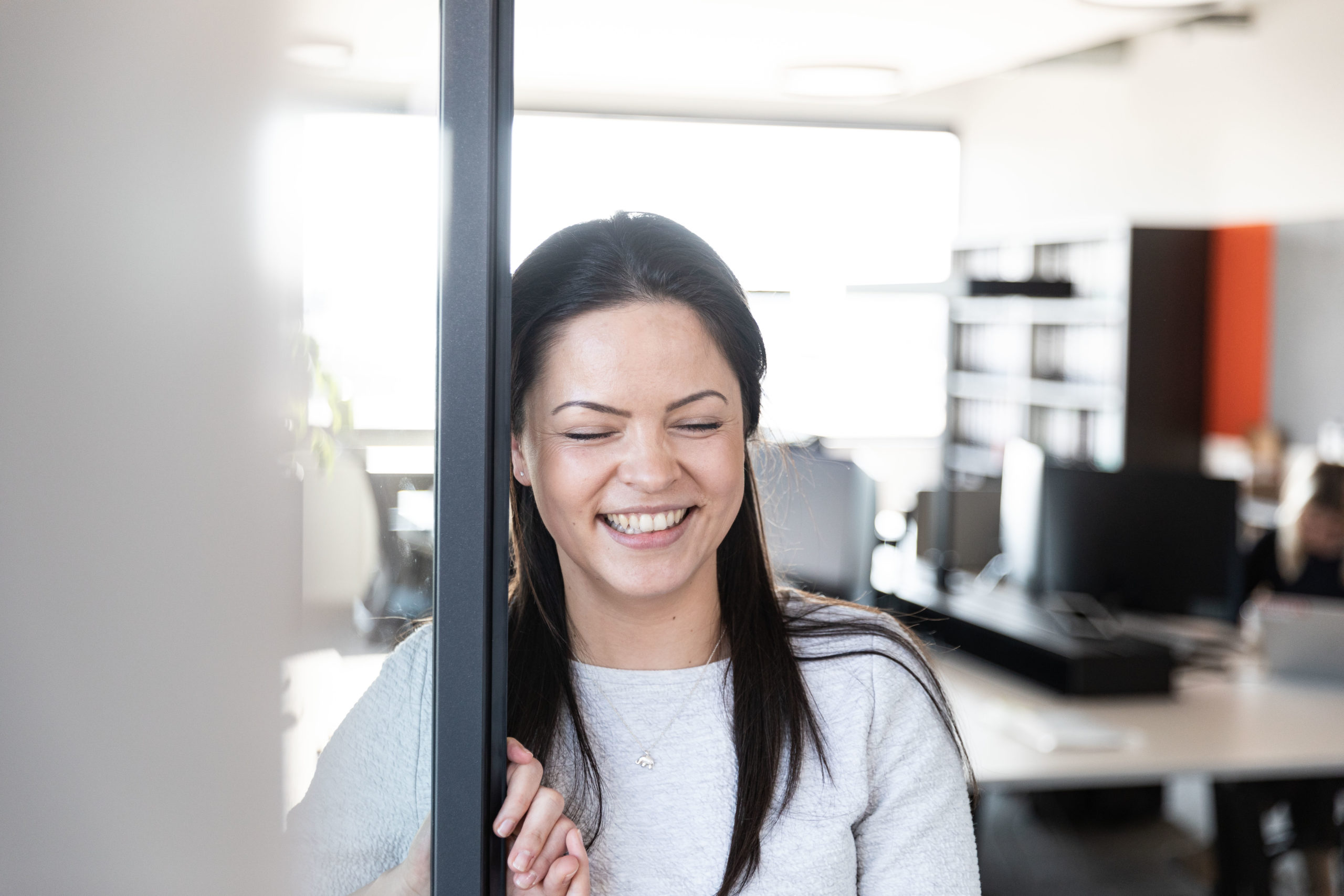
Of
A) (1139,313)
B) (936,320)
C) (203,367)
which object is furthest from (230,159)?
(936,320)

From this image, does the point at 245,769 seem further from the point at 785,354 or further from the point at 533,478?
the point at 785,354

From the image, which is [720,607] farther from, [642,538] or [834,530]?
[834,530]

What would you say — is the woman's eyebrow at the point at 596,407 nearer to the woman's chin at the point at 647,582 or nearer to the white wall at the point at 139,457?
the woman's chin at the point at 647,582

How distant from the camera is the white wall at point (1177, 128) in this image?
149 inches

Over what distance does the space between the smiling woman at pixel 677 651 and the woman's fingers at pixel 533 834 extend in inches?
8.4

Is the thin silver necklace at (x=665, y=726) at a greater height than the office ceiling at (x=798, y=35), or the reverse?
the office ceiling at (x=798, y=35)

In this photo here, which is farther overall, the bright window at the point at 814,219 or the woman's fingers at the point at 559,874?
the bright window at the point at 814,219

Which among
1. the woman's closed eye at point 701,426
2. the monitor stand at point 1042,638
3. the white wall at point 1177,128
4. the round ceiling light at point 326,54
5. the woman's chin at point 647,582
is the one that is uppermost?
the white wall at point 1177,128

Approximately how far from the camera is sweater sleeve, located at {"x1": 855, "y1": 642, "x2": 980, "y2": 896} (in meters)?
1.00

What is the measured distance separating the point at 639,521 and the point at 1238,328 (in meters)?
4.77

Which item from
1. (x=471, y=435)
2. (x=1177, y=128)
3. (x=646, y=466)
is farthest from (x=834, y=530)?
(x=1177, y=128)

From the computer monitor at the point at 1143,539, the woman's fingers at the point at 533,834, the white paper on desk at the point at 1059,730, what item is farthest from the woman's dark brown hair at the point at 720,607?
the computer monitor at the point at 1143,539

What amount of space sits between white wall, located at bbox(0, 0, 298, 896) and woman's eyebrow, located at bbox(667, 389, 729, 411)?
33 cm

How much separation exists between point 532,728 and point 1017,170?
4.98 m
